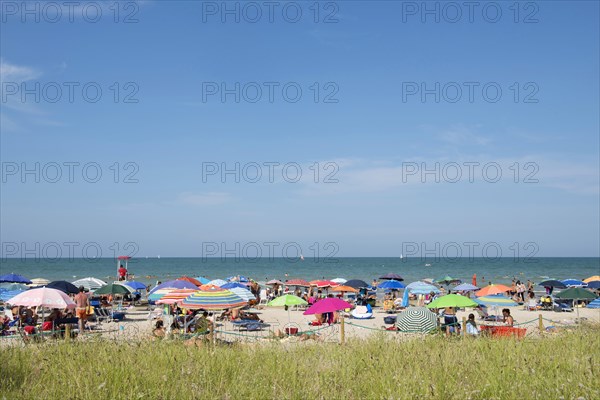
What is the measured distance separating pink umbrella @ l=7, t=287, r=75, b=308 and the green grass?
20.1 feet

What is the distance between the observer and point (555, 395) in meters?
6.50

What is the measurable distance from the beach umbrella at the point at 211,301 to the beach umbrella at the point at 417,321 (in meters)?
4.88

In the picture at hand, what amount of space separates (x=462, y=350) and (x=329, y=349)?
2.38 metres

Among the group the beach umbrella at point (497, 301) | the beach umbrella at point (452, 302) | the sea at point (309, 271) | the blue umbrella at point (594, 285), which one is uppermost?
the beach umbrella at point (452, 302)

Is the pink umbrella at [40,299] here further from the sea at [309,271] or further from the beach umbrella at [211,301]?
the sea at [309,271]

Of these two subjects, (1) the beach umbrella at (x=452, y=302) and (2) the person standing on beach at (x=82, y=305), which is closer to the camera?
(1) the beach umbrella at (x=452, y=302)

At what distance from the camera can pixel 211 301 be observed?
48.4 ft

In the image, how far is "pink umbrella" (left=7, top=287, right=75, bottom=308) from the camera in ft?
50.4

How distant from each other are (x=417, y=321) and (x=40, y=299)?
36.5 feet

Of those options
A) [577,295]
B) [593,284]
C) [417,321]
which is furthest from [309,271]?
[417,321]

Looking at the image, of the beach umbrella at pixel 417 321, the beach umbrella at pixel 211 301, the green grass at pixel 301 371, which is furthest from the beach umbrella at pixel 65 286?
the beach umbrella at pixel 417 321

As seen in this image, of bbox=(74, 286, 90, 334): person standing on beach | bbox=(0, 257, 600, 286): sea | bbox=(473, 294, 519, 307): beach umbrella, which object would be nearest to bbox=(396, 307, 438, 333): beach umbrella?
bbox=(473, 294, 519, 307): beach umbrella

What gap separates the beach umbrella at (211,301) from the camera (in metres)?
14.7

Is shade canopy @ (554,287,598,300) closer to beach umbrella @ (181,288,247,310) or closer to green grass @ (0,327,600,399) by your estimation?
green grass @ (0,327,600,399)
